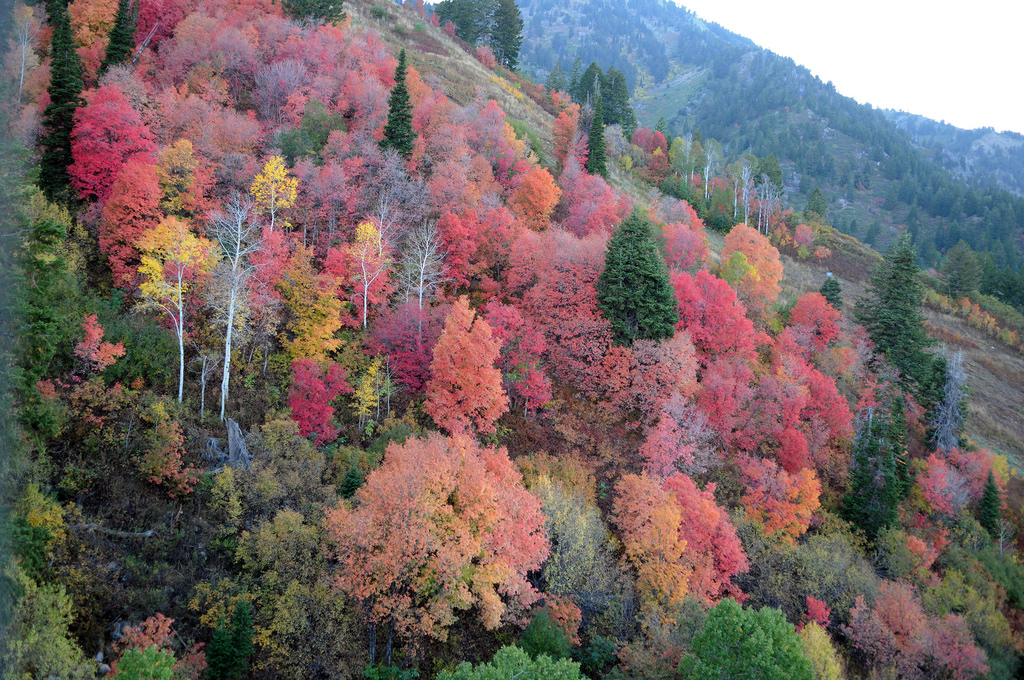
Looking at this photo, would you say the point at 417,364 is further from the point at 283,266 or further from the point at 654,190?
the point at 654,190

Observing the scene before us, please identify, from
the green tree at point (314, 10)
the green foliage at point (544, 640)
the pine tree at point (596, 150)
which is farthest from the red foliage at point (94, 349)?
the pine tree at point (596, 150)

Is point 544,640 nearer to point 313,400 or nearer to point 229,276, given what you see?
point 313,400

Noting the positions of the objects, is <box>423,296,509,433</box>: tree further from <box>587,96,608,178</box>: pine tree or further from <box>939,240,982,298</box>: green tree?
<box>939,240,982,298</box>: green tree

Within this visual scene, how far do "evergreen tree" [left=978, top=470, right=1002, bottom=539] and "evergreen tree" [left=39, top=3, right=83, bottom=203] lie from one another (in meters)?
74.9

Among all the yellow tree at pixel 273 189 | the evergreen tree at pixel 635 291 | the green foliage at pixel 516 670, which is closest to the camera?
the green foliage at pixel 516 670

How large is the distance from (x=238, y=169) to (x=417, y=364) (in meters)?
20.9

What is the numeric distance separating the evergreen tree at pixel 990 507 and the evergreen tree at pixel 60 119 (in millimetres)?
74874

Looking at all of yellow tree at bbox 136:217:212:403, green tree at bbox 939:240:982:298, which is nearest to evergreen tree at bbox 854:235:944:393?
green tree at bbox 939:240:982:298

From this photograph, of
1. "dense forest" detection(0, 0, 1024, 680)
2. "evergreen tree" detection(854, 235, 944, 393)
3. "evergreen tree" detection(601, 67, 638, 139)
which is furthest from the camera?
"evergreen tree" detection(601, 67, 638, 139)

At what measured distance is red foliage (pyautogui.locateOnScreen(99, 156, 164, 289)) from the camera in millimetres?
32156

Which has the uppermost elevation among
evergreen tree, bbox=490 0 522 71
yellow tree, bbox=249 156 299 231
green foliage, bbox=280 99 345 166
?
evergreen tree, bbox=490 0 522 71

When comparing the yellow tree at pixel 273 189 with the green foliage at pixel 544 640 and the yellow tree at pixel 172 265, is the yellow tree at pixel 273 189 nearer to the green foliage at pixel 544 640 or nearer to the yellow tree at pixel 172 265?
the yellow tree at pixel 172 265

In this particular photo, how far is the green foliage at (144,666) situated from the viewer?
48.6 ft

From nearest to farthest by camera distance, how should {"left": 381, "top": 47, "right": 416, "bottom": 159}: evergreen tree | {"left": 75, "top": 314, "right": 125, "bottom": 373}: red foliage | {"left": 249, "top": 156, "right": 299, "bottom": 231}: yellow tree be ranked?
{"left": 75, "top": 314, "right": 125, "bottom": 373}: red foliage, {"left": 249, "top": 156, "right": 299, "bottom": 231}: yellow tree, {"left": 381, "top": 47, "right": 416, "bottom": 159}: evergreen tree
